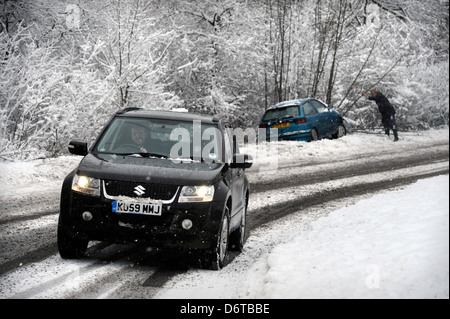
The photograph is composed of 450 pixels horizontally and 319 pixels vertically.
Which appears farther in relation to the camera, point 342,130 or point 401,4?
point 401,4

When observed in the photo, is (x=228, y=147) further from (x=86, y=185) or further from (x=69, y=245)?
(x=69, y=245)

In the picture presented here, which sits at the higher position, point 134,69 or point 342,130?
point 134,69

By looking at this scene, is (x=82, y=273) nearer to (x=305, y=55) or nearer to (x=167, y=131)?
(x=167, y=131)

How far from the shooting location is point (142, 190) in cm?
688

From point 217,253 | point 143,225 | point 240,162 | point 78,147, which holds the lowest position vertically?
point 217,253

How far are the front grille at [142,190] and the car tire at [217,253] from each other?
0.67 meters

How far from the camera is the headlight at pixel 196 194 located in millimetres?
6934

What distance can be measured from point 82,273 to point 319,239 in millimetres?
2816

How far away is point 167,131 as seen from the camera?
26.9 ft

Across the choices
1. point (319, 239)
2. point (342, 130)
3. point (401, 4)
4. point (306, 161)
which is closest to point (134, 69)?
point (306, 161)

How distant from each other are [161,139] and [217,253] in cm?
169

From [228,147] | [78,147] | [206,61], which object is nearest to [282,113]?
[206,61]

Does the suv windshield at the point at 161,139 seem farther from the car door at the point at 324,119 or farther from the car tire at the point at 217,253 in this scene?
the car door at the point at 324,119

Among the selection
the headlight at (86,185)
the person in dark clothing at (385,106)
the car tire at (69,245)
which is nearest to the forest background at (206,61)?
the person in dark clothing at (385,106)
